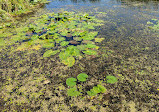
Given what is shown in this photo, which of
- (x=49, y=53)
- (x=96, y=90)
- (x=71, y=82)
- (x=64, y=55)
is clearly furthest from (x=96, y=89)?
(x=49, y=53)

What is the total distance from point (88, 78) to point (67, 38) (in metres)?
1.59

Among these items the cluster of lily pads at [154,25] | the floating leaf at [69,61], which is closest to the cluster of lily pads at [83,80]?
the floating leaf at [69,61]

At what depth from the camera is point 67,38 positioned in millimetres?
3090

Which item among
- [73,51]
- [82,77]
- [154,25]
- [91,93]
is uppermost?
[154,25]

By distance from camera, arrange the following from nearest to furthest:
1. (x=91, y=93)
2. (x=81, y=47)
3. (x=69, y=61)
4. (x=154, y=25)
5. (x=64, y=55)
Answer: (x=91, y=93) → (x=69, y=61) → (x=64, y=55) → (x=81, y=47) → (x=154, y=25)

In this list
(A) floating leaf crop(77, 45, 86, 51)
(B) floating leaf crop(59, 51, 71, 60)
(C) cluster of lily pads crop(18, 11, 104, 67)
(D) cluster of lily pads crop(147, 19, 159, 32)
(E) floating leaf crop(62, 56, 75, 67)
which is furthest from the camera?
(D) cluster of lily pads crop(147, 19, 159, 32)

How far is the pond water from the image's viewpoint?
4.88ft

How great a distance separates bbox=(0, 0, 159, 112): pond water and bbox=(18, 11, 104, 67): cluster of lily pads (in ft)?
0.52

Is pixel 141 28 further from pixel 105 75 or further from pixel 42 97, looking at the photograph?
pixel 42 97

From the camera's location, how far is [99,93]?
1.62 m

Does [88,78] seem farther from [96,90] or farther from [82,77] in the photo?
[96,90]

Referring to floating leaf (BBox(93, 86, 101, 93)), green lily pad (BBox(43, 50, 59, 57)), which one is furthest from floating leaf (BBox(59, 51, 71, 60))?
floating leaf (BBox(93, 86, 101, 93))

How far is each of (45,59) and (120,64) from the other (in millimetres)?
1564

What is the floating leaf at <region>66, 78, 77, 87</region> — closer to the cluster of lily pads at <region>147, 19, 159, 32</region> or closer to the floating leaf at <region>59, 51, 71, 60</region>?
the floating leaf at <region>59, 51, 71, 60</region>
